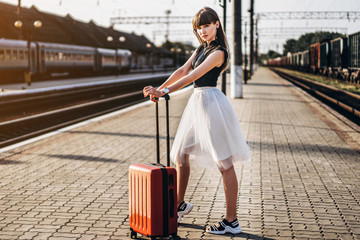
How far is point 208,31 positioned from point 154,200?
1.45 m

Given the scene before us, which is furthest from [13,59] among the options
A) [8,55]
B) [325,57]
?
[325,57]

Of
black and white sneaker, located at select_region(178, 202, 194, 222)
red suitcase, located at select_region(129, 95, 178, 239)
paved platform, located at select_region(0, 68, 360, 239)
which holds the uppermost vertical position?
red suitcase, located at select_region(129, 95, 178, 239)

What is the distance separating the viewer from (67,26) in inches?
2338

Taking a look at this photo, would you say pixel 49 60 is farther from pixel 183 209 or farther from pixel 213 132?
pixel 213 132

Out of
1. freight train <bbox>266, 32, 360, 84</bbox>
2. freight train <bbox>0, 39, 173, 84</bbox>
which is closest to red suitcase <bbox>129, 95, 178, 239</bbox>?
freight train <bbox>266, 32, 360, 84</bbox>

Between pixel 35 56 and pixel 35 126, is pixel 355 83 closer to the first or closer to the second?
pixel 35 126

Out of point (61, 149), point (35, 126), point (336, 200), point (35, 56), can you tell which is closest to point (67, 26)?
point (35, 56)

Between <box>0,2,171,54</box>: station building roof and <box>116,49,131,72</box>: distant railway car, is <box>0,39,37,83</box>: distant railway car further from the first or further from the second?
<box>116,49,131,72</box>: distant railway car

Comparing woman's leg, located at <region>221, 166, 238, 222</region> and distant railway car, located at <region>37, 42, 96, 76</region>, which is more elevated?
distant railway car, located at <region>37, 42, 96, 76</region>

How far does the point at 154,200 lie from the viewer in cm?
353

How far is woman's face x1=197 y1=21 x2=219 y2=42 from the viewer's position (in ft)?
12.4

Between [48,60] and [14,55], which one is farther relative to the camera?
[48,60]

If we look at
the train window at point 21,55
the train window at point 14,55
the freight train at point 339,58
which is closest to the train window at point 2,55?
the train window at point 14,55

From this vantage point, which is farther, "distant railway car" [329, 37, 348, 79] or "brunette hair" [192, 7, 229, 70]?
"distant railway car" [329, 37, 348, 79]
